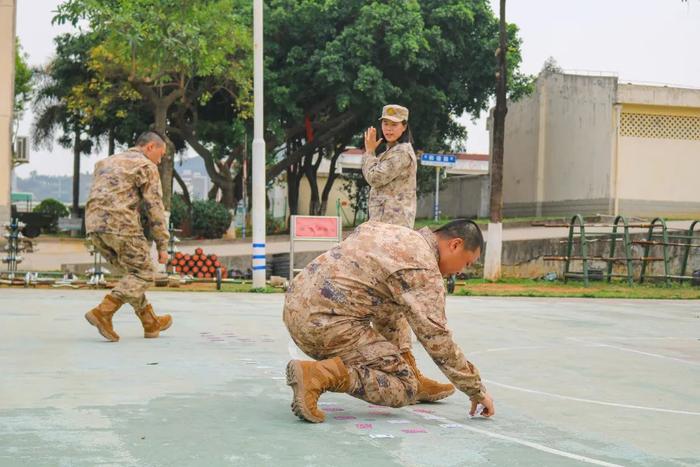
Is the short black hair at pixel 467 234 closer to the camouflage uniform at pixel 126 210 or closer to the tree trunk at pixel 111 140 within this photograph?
the camouflage uniform at pixel 126 210

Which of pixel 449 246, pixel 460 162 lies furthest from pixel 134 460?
pixel 460 162

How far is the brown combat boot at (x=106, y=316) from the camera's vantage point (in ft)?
29.4

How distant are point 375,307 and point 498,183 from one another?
19.0 meters

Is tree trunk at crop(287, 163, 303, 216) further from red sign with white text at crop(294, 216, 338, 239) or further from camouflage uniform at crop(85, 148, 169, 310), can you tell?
camouflage uniform at crop(85, 148, 169, 310)

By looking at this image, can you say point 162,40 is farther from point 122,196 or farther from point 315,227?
point 122,196

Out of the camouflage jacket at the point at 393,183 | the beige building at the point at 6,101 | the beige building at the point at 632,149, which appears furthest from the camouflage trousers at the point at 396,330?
the beige building at the point at 632,149

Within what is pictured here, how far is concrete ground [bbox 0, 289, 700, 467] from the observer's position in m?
4.70

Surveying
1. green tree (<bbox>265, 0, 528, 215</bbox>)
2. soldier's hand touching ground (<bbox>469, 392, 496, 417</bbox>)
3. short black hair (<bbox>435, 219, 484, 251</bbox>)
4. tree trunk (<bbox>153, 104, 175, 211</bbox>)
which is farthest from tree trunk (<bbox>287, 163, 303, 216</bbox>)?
short black hair (<bbox>435, 219, 484, 251</bbox>)

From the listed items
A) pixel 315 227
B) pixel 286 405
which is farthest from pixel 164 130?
pixel 286 405

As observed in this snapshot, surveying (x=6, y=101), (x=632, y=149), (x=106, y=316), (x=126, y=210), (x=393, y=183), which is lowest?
(x=106, y=316)

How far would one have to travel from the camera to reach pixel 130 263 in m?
9.07

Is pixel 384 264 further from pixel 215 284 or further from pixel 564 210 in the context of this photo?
pixel 564 210

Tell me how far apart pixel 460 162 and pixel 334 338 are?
2134 inches

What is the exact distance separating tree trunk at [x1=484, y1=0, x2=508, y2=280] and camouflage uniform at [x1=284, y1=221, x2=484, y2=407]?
60.0 feet
